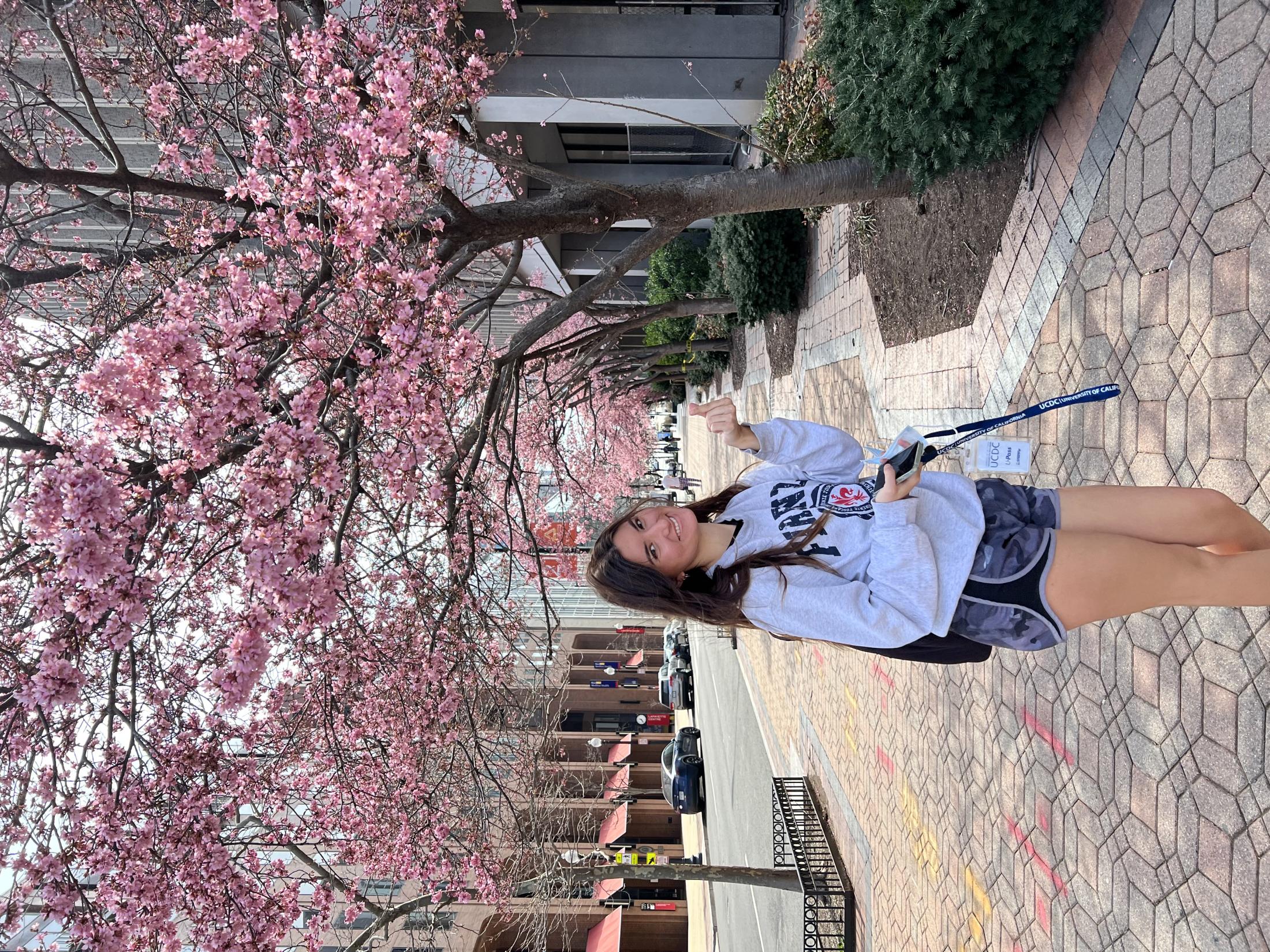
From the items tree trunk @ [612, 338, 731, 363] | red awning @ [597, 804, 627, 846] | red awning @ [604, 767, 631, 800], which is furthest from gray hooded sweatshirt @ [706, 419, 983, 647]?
red awning @ [597, 804, 627, 846]

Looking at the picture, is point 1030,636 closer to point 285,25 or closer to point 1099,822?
point 1099,822

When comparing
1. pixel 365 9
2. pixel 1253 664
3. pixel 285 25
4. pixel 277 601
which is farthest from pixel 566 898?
pixel 365 9

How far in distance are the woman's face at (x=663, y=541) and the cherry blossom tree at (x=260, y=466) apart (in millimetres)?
1197

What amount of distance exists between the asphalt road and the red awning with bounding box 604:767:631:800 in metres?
4.78

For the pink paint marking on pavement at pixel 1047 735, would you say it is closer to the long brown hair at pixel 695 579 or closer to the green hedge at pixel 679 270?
the long brown hair at pixel 695 579

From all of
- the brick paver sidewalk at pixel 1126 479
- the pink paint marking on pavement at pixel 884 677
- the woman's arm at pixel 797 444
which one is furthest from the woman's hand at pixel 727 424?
the pink paint marking on pavement at pixel 884 677

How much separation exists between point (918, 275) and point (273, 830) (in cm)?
613

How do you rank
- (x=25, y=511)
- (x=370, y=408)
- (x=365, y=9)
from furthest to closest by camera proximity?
(x=365, y=9) < (x=370, y=408) < (x=25, y=511)

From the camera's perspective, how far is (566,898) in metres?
7.36

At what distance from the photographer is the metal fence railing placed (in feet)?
20.8

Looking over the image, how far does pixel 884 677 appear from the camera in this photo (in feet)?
21.8

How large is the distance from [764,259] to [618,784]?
53.8 ft

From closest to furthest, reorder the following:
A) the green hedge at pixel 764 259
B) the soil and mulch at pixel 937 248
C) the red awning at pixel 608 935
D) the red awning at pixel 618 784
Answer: the soil and mulch at pixel 937 248 → the green hedge at pixel 764 259 → the red awning at pixel 608 935 → the red awning at pixel 618 784

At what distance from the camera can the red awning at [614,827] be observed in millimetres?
20719
